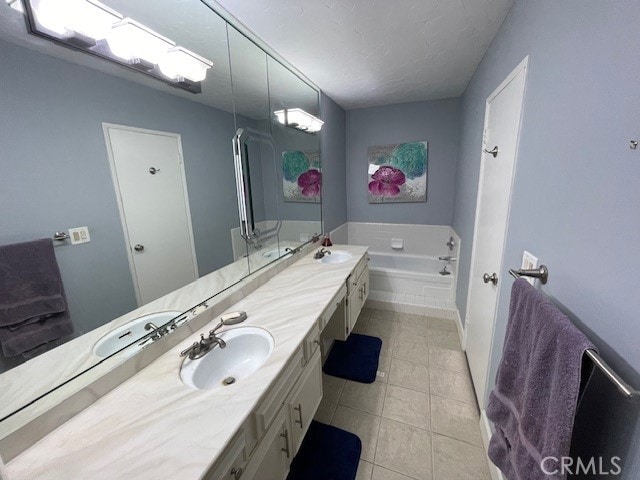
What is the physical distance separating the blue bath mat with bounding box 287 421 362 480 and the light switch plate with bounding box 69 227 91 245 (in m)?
1.55

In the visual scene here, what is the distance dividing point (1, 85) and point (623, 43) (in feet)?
5.29

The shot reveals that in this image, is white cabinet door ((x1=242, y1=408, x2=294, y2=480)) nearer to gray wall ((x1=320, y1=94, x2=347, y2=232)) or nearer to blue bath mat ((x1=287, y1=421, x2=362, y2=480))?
blue bath mat ((x1=287, y1=421, x2=362, y2=480))

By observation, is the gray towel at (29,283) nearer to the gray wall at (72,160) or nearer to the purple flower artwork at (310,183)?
the gray wall at (72,160)

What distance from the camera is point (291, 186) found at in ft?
7.88

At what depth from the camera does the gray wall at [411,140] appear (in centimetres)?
315

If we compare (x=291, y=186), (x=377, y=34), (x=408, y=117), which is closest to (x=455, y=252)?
(x=408, y=117)

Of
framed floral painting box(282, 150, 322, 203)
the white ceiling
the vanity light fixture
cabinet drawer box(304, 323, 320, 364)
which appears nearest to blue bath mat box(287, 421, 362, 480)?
cabinet drawer box(304, 323, 320, 364)

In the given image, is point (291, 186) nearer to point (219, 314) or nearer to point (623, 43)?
point (219, 314)

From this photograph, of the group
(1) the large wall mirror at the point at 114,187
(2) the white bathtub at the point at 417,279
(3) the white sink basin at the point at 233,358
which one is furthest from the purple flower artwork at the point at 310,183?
(3) the white sink basin at the point at 233,358

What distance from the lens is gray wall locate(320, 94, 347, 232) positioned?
114 inches

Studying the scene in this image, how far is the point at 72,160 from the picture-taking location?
0.86m

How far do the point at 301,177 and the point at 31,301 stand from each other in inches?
80.9

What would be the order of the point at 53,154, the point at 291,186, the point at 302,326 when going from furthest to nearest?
the point at 291,186, the point at 302,326, the point at 53,154

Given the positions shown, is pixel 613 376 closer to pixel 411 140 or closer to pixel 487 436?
pixel 487 436
